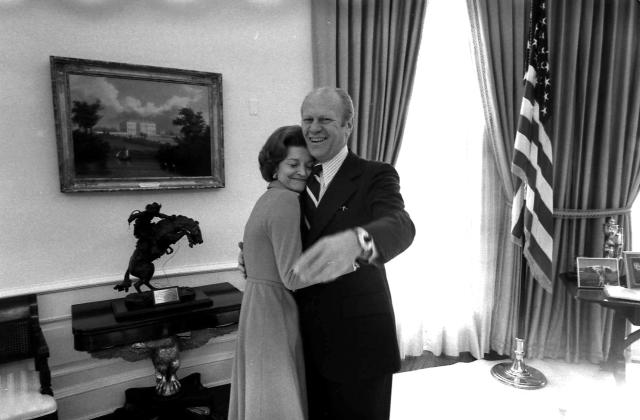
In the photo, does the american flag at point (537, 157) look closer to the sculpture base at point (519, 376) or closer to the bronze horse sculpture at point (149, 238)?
the sculpture base at point (519, 376)

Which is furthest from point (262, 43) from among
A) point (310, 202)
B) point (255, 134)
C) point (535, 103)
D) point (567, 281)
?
point (567, 281)

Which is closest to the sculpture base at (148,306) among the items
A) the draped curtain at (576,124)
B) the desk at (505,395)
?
the desk at (505,395)

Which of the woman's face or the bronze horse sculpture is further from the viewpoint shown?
the bronze horse sculpture

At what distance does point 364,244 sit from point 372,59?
2.52 m

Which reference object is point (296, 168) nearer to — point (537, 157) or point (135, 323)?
point (135, 323)

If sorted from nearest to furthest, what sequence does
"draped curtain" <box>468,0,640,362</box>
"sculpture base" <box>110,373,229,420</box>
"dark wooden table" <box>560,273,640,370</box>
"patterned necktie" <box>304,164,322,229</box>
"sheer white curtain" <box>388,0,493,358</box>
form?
1. "patterned necktie" <box>304,164,322,229</box>
2. "sculpture base" <box>110,373,229,420</box>
3. "dark wooden table" <box>560,273,640,370</box>
4. "draped curtain" <box>468,0,640,362</box>
5. "sheer white curtain" <box>388,0,493,358</box>

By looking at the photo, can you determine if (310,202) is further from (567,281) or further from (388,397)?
(567,281)

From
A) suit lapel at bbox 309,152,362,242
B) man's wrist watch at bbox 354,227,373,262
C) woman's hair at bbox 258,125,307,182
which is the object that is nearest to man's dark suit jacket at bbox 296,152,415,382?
suit lapel at bbox 309,152,362,242

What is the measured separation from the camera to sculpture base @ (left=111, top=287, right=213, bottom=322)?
230 centimetres

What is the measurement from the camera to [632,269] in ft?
9.77

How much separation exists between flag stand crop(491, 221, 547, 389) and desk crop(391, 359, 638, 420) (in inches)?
2.1

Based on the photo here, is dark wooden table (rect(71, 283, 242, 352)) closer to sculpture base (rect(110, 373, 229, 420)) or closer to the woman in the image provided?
sculpture base (rect(110, 373, 229, 420))

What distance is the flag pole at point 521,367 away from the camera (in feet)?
10.4

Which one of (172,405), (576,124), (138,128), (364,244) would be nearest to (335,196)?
(364,244)
